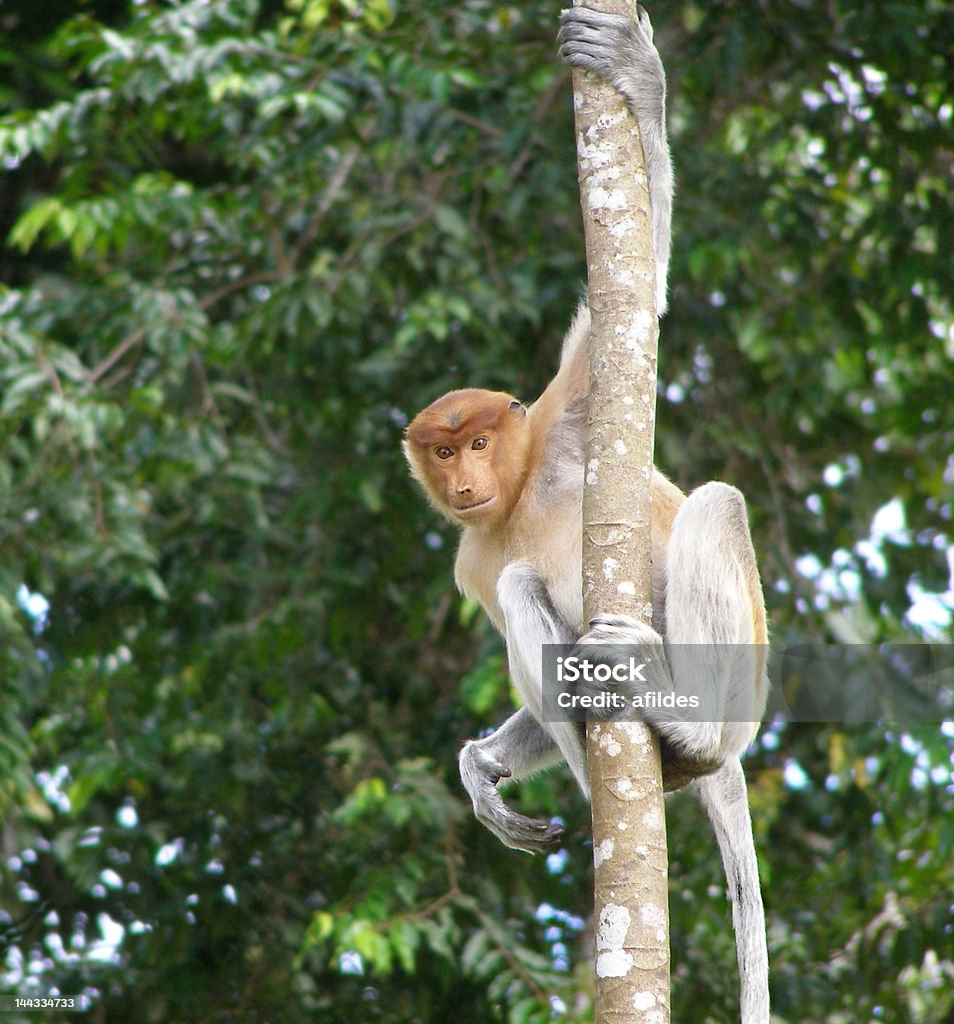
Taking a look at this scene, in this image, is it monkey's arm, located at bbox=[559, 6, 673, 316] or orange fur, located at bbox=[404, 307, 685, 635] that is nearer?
monkey's arm, located at bbox=[559, 6, 673, 316]

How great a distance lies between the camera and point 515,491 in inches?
140

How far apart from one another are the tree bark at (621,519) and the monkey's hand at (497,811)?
33.3 inches

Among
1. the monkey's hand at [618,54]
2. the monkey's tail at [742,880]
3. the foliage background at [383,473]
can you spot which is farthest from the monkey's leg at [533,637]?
the foliage background at [383,473]

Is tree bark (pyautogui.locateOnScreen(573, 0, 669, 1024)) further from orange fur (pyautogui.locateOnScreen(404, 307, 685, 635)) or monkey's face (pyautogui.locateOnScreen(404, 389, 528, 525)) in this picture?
monkey's face (pyautogui.locateOnScreen(404, 389, 528, 525))

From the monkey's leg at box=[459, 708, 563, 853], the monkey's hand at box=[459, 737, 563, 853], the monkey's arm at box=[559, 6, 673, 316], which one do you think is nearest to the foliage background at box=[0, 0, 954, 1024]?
the monkey's leg at box=[459, 708, 563, 853]

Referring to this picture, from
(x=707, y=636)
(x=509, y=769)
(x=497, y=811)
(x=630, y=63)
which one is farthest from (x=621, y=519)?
(x=509, y=769)

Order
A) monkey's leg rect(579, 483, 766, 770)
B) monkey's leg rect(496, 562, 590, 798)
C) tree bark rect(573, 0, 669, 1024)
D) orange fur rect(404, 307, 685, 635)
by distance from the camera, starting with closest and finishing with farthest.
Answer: tree bark rect(573, 0, 669, 1024)
monkey's leg rect(579, 483, 766, 770)
monkey's leg rect(496, 562, 590, 798)
orange fur rect(404, 307, 685, 635)

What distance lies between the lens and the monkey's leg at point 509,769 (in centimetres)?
333

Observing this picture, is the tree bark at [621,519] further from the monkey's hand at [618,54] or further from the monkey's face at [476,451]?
the monkey's face at [476,451]

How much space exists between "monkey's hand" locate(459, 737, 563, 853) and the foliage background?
113 cm

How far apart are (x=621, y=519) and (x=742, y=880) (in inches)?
49.0

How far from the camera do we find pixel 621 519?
2.44 m

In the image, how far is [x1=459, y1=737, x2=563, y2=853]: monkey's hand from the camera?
331 centimetres

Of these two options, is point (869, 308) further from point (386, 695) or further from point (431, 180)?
point (386, 695)
